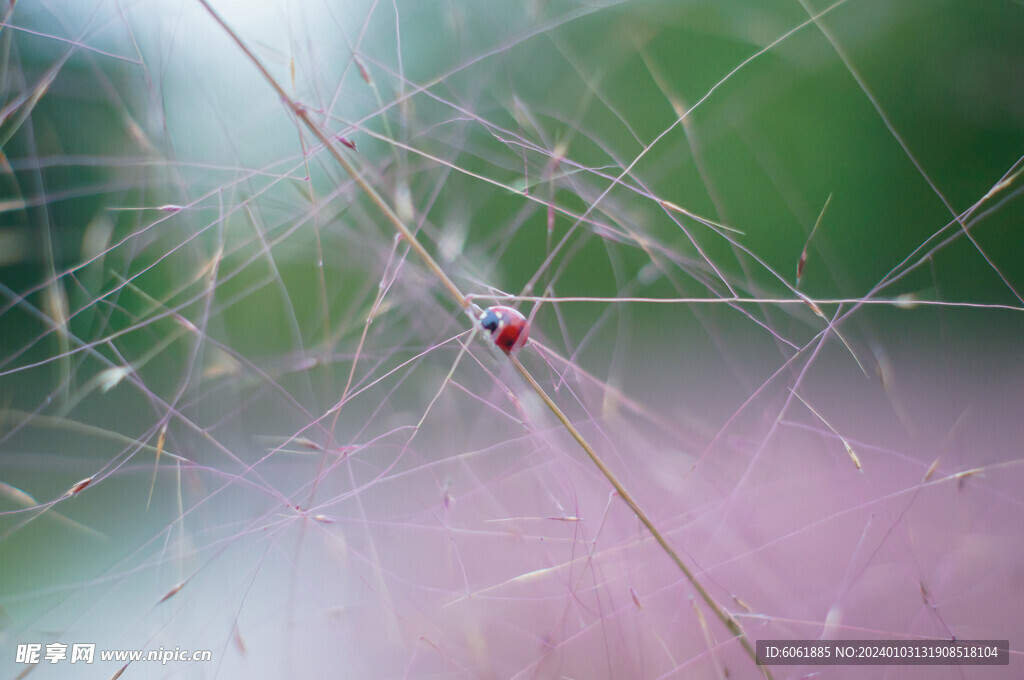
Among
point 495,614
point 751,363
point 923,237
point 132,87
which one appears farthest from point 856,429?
point 132,87

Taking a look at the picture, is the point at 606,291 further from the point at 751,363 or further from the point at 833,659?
the point at 833,659

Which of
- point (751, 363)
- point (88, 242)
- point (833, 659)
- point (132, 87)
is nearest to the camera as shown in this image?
point (833, 659)

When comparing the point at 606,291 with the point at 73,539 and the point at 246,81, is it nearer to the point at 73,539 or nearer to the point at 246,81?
the point at 246,81

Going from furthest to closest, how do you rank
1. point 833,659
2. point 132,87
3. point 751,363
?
1. point 751,363
2. point 132,87
3. point 833,659

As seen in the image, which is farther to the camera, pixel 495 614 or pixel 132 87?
pixel 132 87

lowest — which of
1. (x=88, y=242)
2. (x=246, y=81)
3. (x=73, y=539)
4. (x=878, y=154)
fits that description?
(x=73, y=539)

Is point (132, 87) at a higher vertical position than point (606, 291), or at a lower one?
higher
